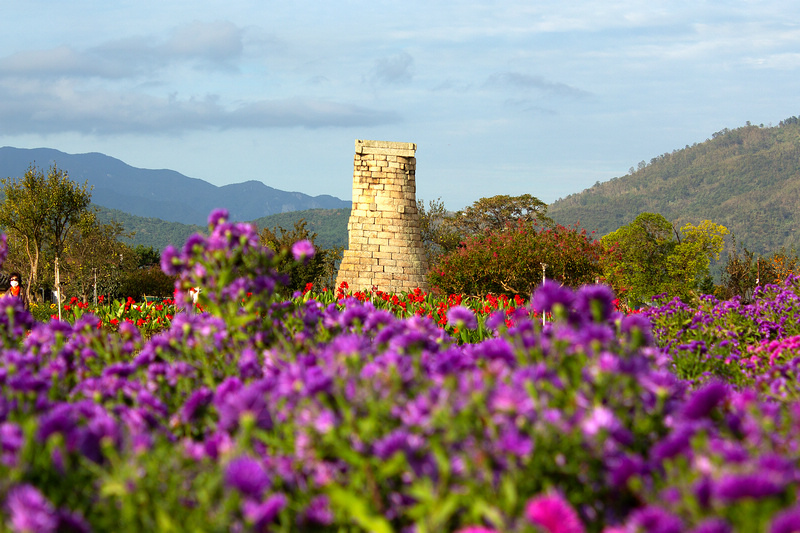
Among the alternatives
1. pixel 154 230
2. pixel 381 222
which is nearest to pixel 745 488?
pixel 381 222

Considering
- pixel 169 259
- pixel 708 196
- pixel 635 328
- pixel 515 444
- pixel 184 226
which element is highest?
pixel 708 196

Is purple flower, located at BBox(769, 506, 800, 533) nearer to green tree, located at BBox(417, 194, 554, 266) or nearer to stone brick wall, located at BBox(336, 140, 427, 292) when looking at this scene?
stone brick wall, located at BBox(336, 140, 427, 292)

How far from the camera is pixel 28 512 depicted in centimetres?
154

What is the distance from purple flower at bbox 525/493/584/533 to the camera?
1.43 m

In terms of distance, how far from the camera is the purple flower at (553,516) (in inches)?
56.3

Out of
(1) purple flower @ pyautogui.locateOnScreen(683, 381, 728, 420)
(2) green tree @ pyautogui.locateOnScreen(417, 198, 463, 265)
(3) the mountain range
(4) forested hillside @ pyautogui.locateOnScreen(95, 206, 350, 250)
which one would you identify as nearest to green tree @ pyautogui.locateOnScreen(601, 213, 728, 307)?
(2) green tree @ pyautogui.locateOnScreen(417, 198, 463, 265)

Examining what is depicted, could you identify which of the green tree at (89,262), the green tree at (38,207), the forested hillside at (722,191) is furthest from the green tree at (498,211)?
the forested hillside at (722,191)

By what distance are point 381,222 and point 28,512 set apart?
49.7ft

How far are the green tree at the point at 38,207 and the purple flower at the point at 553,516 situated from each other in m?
33.2

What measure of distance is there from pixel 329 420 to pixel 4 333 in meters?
2.24

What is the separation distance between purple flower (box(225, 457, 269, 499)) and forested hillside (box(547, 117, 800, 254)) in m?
114

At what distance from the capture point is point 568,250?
17328mm

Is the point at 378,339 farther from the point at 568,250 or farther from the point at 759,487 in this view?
the point at 568,250

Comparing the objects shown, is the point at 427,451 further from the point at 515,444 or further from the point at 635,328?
the point at 635,328
